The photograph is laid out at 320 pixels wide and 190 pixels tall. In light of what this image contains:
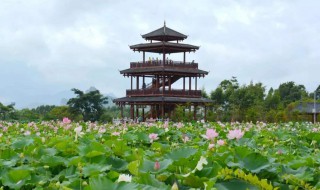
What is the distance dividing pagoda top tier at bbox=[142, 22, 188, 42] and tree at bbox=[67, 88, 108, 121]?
1241cm

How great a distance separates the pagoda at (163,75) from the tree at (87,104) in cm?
1061

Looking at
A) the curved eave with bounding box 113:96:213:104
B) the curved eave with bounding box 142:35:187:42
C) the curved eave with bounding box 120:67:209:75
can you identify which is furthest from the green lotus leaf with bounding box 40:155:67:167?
the curved eave with bounding box 142:35:187:42

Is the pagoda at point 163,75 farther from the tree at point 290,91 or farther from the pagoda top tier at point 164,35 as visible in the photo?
the tree at point 290,91

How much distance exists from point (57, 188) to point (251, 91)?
43.1m

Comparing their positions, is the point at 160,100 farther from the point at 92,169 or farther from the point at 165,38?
the point at 92,169

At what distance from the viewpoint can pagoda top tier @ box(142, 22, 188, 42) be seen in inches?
1326

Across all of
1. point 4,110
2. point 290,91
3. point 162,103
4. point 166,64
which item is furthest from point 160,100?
point 290,91

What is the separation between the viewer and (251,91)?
146 ft

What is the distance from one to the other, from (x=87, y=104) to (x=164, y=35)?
14.2 meters

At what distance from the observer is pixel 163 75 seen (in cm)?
3262

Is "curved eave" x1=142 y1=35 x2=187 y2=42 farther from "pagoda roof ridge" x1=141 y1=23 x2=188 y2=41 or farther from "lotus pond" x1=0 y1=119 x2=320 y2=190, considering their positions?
"lotus pond" x1=0 y1=119 x2=320 y2=190

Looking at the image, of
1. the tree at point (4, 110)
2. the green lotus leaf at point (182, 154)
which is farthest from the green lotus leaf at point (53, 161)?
the tree at point (4, 110)

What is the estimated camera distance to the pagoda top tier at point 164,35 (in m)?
33.7

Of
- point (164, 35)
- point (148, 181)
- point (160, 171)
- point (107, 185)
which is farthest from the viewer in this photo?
point (164, 35)
